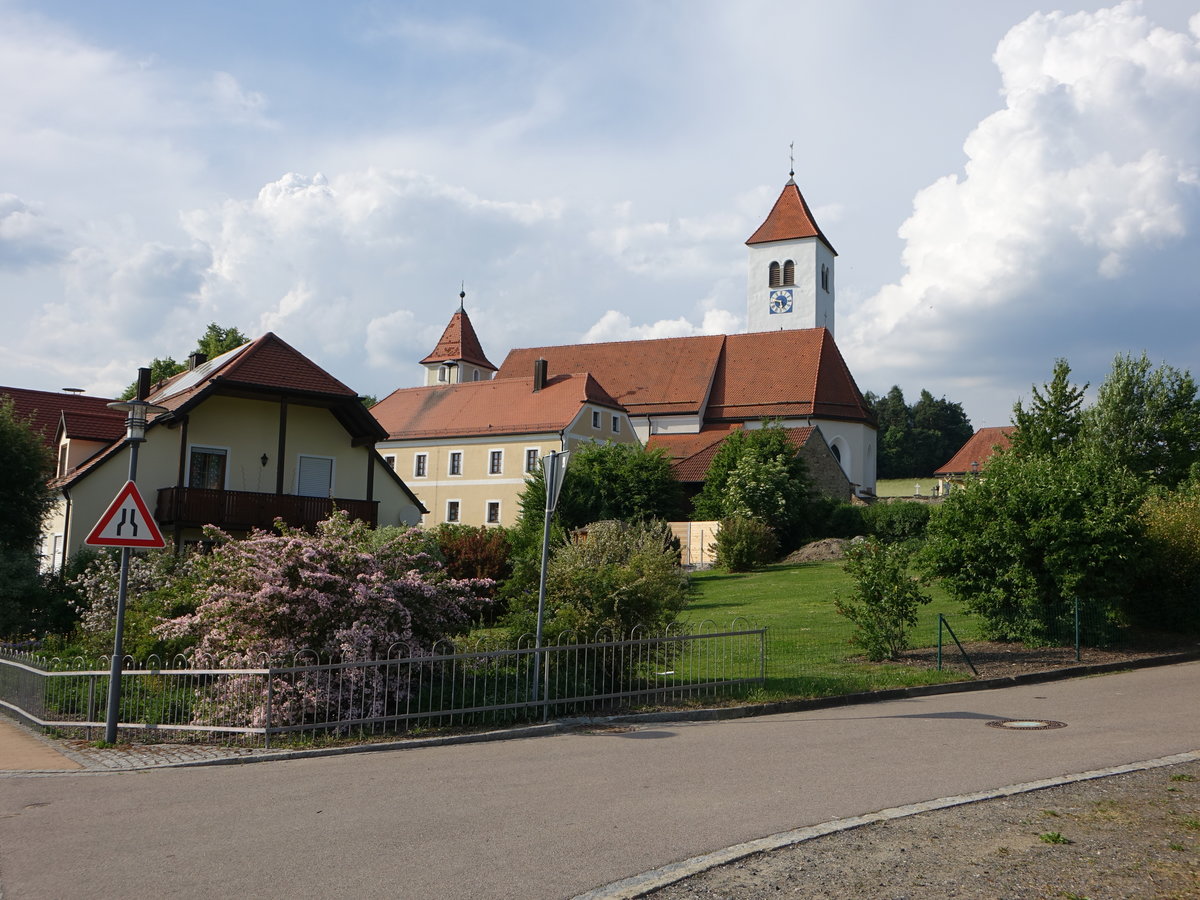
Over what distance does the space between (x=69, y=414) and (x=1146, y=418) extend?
42.6 metres

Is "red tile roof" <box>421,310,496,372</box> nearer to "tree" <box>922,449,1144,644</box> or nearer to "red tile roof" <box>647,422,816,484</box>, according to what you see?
"red tile roof" <box>647,422,816,484</box>

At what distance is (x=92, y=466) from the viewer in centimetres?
2908

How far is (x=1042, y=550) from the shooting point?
61.6 feet

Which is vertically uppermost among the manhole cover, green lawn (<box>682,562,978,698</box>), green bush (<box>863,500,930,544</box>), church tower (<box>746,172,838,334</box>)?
church tower (<box>746,172,838,334</box>)

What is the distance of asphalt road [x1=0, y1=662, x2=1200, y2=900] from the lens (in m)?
6.34

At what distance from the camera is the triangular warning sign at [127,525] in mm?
11617

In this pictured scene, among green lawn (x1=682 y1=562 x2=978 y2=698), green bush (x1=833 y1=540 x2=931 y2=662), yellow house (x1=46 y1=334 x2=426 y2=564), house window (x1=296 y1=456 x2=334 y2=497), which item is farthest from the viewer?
house window (x1=296 y1=456 x2=334 y2=497)

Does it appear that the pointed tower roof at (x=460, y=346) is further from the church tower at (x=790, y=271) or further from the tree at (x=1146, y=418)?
the tree at (x=1146, y=418)

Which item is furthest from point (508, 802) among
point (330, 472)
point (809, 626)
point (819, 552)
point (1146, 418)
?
point (1146, 418)

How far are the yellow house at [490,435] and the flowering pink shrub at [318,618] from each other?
43.9 m

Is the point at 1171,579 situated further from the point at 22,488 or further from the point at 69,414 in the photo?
the point at 69,414

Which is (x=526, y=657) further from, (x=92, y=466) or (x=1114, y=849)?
(x=92, y=466)

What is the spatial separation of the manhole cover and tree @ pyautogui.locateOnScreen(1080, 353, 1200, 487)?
37.1 meters

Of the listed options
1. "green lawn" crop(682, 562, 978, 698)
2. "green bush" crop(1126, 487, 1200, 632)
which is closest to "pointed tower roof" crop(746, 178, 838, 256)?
"green lawn" crop(682, 562, 978, 698)
